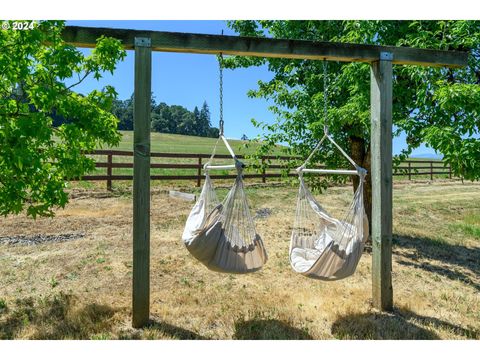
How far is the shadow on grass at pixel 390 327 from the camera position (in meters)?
3.04

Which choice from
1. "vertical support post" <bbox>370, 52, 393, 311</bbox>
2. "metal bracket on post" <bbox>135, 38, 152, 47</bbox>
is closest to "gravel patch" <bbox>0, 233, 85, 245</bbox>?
"metal bracket on post" <bbox>135, 38, 152, 47</bbox>

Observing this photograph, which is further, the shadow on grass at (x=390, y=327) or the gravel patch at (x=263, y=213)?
the gravel patch at (x=263, y=213)

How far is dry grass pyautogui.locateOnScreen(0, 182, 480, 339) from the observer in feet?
10.1

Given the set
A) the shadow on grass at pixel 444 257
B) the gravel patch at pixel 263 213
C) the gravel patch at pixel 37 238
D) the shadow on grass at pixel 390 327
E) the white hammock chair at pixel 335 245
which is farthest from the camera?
the gravel patch at pixel 263 213

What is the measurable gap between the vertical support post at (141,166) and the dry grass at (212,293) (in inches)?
16.8

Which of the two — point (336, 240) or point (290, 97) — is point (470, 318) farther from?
point (290, 97)

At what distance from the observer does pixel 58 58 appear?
283cm

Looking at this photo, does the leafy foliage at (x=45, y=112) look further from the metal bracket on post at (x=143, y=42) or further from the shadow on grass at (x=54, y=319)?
the shadow on grass at (x=54, y=319)

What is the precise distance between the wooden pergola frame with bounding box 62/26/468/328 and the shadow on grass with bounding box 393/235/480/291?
6.76ft

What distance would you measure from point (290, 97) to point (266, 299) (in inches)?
140

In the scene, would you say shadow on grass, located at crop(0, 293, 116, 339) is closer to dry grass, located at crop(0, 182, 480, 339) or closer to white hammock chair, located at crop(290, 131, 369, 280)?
dry grass, located at crop(0, 182, 480, 339)

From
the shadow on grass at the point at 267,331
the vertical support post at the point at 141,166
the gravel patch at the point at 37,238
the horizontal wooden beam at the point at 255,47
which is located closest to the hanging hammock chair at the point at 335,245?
the shadow on grass at the point at 267,331

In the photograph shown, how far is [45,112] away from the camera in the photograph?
297cm

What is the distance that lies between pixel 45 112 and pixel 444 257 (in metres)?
5.54
